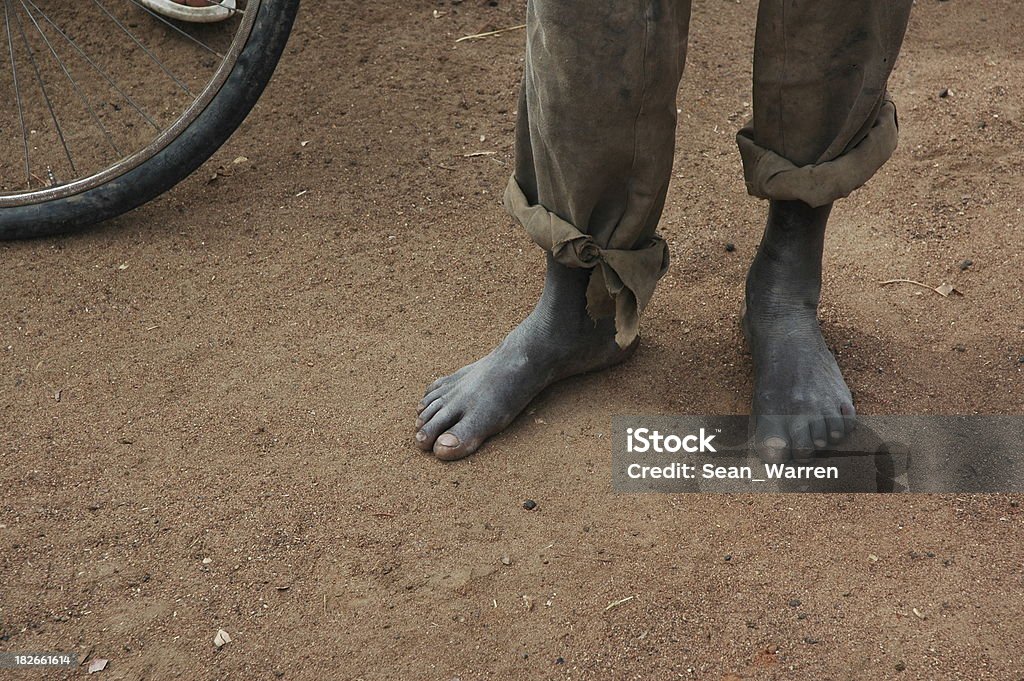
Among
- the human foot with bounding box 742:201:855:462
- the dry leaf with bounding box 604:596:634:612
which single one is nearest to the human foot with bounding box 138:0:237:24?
the human foot with bounding box 742:201:855:462

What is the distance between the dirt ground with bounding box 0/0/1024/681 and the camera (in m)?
1.41

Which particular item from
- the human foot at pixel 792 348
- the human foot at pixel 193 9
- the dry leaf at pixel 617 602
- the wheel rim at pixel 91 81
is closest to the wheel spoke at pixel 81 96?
the wheel rim at pixel 91 81

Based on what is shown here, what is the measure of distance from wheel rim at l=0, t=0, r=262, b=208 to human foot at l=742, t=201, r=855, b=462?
144 centimetres

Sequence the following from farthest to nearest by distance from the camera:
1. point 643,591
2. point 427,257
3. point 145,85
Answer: point 145,85, point 427,257, point 643,591

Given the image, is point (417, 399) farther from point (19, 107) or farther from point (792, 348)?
point (19, 107)

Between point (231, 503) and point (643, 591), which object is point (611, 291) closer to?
point (643, 591)

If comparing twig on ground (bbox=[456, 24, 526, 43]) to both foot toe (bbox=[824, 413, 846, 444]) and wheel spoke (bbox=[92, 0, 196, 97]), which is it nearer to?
wheel spoke (bbox=[92, 0, 196, 97])

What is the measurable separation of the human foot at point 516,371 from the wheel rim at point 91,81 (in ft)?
3.71

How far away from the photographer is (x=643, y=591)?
1.45 meters

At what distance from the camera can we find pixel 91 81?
2699 mm

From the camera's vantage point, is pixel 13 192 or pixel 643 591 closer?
pixel 643 591

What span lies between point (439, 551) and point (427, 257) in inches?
32.4

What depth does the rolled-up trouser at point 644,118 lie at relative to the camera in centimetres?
137

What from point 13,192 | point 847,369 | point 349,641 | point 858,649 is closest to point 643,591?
point 858,649
